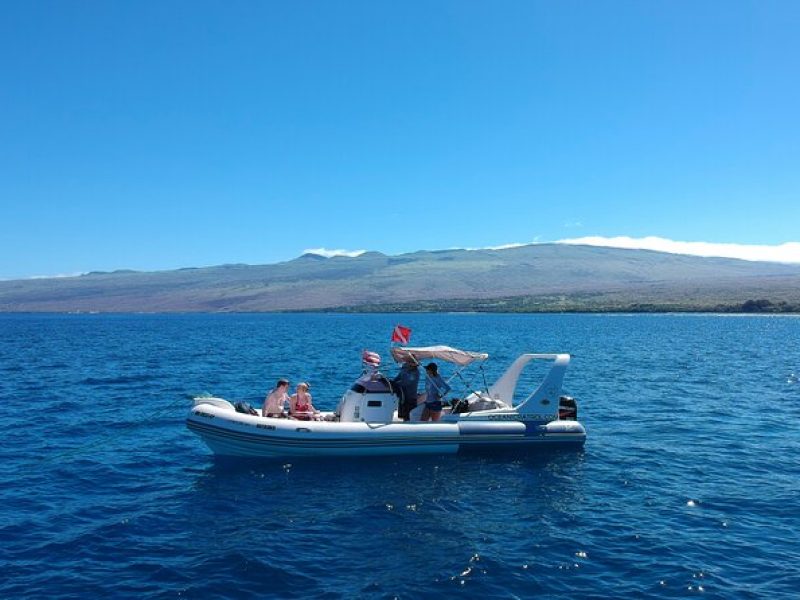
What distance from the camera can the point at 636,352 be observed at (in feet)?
174

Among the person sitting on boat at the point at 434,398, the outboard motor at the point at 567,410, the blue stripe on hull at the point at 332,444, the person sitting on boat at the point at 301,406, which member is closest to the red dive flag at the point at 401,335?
the person sitting on boat at the point at 434,398

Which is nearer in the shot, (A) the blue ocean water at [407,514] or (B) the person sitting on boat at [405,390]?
(A) the blue ocean water at [407,514]

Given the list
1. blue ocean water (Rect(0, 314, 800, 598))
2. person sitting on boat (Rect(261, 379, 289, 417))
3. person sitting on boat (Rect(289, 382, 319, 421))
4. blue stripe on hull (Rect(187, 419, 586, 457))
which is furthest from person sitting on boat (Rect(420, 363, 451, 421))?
person sitting on boat (Rect(261, 379, 289, 417))

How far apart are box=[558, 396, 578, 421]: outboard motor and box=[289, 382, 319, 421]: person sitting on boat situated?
27.2ft

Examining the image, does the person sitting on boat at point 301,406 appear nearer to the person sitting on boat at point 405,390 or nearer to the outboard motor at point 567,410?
the person sitting on boat at point 405,390

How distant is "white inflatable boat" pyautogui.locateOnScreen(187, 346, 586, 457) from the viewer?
1764 cm

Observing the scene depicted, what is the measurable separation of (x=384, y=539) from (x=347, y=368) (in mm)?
29787

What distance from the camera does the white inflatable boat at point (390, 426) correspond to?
1764 cm

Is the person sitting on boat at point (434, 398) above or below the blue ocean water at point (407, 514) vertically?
above

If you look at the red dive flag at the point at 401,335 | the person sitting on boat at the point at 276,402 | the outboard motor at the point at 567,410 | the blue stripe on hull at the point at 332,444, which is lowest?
the blue stripe on hull at the point at 332,444

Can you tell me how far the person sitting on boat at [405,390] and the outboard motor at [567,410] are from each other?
5058 millimetres

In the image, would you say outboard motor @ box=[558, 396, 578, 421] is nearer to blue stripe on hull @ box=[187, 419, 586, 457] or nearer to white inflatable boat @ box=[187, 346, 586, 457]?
white inflatable boat @ box=[187, 346, 586, 457]

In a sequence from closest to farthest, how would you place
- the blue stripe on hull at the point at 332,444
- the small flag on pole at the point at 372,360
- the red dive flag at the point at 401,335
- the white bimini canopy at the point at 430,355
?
the blue stripe on hull at the point at 332,444 < the white bimini canopy at the point at 430,355 < the small flag on pole at the point at 372,360 < the red dive flag at the point at 401,335

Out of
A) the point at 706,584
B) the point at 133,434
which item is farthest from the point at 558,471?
the point at 133,434
